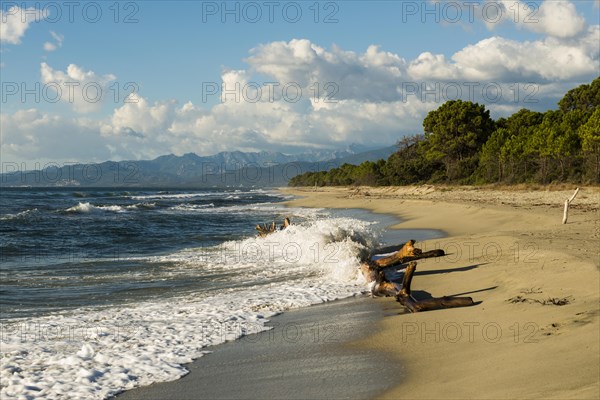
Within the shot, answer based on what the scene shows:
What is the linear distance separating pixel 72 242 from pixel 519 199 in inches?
1177

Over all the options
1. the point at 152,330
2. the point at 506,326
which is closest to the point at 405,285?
the point at 506,326

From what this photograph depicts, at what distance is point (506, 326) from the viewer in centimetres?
786

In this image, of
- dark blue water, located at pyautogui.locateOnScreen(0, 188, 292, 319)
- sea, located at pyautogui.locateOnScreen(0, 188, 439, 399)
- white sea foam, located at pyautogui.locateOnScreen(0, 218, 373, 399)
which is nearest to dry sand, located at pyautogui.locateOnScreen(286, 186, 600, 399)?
white sea foam, located at pyautogui.locateOnScreen(0, 218, 373, 399)

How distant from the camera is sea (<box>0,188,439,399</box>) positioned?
721 cm

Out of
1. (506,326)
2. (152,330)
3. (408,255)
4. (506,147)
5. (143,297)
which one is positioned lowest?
(143,297)

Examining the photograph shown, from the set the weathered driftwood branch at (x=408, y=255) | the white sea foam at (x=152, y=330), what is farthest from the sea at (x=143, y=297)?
the weathered driftwood branch at (x=408, y=255)

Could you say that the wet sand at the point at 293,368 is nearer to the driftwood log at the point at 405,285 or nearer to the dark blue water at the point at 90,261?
the driftwood log at the point at 405,285

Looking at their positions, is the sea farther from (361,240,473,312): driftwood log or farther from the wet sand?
(361,240,473,312): driftwood log

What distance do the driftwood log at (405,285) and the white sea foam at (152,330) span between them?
0.54 meters

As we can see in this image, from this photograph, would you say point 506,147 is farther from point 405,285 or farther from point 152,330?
point 152,330

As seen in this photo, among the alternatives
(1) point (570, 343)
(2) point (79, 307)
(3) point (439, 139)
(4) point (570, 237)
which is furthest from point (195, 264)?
(3) point (439, 139)

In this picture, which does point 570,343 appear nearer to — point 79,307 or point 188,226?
point 79,307

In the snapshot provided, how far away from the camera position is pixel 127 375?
694 cm

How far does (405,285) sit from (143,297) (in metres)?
6.18
